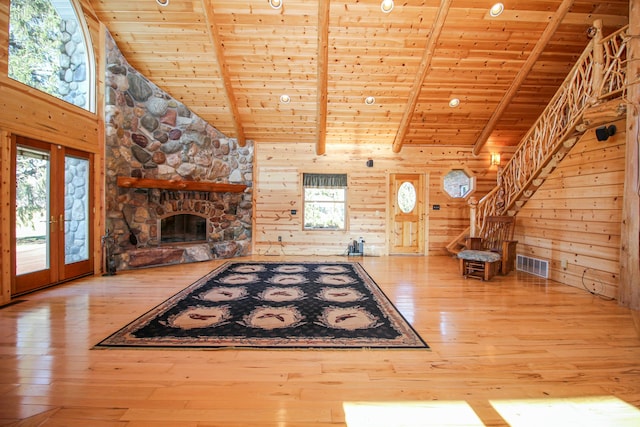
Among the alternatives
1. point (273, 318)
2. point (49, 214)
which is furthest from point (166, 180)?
point (273, 318)

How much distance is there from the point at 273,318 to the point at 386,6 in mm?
4632

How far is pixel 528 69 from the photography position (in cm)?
547

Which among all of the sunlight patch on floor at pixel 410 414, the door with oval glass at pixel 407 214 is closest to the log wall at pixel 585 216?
the door with oval glass at pixel 407 214

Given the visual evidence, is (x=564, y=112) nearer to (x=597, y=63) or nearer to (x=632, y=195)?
(x=597, y=63)

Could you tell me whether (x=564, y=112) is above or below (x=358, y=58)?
below

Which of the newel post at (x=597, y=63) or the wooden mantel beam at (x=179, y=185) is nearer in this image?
the newel post at (x=597, y=63)

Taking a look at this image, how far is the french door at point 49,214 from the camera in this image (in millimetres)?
3967

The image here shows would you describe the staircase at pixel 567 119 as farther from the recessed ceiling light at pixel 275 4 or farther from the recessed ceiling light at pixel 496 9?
the recessed ceiling light at pixel 275 4

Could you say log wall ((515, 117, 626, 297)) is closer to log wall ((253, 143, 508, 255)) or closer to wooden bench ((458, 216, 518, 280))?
wooden bench ((458, 216, 518, 280))

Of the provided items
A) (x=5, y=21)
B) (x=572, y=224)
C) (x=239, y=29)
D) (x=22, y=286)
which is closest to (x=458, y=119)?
(x=572, y=224)

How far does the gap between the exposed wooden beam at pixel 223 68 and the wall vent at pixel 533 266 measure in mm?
6279

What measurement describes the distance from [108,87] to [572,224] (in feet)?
25.6

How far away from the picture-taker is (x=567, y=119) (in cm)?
459

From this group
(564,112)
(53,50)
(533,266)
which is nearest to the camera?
(53,50)
